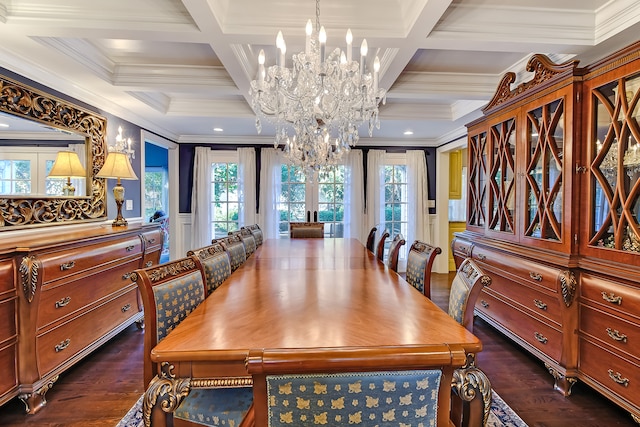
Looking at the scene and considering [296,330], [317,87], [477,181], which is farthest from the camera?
[477,181]

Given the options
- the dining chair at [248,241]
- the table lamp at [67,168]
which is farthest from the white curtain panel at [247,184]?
the table lamp at [67,168]

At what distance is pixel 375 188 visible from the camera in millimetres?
5691

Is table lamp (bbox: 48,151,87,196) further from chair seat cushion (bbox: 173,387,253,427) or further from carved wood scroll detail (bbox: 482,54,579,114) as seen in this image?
carved wood scroll detail (bbox: 482,54,579,114)

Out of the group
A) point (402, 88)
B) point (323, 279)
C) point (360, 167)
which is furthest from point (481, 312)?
point (360, 167)

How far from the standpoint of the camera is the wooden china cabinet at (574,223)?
5.89 ft

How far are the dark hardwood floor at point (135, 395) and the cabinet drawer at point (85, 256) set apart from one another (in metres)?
0.80

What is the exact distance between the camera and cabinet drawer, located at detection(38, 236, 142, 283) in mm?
2039

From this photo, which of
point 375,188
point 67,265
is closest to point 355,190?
point 375,188

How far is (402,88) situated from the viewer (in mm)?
3174

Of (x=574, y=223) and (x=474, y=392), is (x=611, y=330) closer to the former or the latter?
(x=574, y=223)

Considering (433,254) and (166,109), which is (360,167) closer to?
(166,109)

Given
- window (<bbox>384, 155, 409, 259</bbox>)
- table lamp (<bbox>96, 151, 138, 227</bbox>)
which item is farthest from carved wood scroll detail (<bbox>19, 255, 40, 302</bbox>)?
window (<bbox>384, 155, 409, 259</bbox>)

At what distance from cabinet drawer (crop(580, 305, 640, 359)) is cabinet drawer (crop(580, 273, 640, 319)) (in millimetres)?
65

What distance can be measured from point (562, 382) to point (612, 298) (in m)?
0.71
